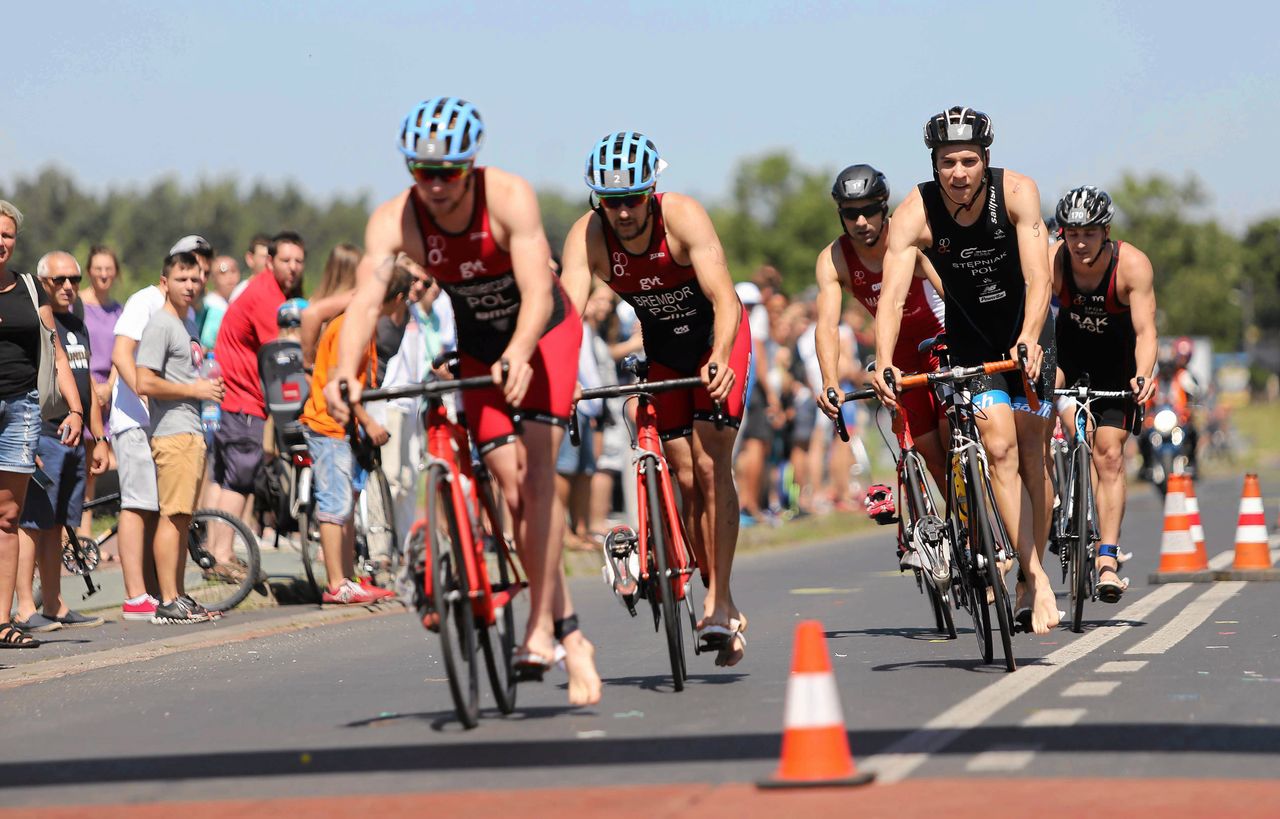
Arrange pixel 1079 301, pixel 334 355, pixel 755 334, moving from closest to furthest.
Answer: pixel 1079 301 < pixel 334 355 < pixel 755 334

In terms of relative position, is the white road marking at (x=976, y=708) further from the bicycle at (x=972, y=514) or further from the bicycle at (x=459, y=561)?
the bicycle at (x=459, y=561)

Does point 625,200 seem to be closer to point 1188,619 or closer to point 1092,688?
point 1092,688

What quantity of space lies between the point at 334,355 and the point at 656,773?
752cm

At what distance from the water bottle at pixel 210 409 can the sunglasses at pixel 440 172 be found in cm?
566

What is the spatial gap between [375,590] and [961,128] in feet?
18.9

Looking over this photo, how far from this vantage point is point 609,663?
9.76 metres

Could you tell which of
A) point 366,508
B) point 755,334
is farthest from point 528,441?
point 755,334

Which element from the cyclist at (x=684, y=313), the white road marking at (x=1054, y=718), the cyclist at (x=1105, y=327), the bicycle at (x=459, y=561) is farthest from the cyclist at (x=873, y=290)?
the white road marking at (x=1054, y=718)

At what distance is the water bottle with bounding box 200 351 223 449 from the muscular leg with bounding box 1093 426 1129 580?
217 inches

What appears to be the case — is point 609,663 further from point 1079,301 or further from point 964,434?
point 1079,301

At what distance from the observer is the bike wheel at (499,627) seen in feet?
25.3

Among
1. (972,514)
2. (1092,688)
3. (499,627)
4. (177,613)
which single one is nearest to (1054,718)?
(1092,688)

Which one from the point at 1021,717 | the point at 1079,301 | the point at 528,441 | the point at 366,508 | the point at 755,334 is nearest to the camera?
the point at 1021,717

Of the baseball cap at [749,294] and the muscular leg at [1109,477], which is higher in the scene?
the baseball cap at [749,294]
